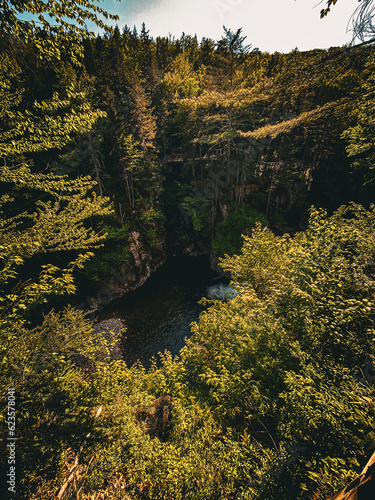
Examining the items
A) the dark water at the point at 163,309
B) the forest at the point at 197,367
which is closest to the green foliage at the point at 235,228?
the dark water at the point at 163,309

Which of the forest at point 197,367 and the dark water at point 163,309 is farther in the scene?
the dark water at point 163,309

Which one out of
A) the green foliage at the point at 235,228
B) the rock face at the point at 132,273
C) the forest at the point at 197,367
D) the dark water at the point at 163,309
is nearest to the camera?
the forest at the point at 197,367

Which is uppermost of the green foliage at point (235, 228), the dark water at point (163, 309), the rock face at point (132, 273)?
the green foliage at point (235, 228)

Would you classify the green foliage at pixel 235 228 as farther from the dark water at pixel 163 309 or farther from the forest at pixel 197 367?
the forest at pixel 197 367

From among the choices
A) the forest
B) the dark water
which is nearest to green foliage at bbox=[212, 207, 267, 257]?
the dark water

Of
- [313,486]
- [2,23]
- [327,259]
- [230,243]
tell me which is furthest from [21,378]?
[230,243]

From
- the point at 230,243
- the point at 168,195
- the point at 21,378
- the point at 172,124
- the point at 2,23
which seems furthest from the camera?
the point at 172,124

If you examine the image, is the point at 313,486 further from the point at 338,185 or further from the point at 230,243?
the point at 338,185

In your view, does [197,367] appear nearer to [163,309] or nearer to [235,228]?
[163,309]

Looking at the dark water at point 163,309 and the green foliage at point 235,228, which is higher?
the green foliage at point 235,228
